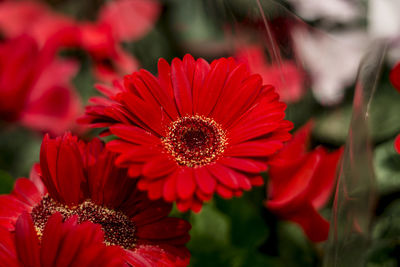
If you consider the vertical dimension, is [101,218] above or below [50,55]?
below

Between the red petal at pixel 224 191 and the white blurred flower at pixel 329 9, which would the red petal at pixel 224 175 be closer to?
the red petal at pixel 224 191

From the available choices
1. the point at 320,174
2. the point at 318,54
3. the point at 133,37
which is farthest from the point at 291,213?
the point at 133,37

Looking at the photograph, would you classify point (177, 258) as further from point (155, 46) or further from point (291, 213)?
point (155, 46)

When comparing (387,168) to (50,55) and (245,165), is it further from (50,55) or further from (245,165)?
(50,55)

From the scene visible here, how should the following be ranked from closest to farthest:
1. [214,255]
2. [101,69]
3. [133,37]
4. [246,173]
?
[246,173]
[214,255]
[101,69]
[133,37]

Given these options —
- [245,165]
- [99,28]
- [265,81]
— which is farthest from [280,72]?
[99,28]

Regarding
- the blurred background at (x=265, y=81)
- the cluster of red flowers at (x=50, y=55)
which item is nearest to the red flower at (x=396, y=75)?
the blurred background at (x=265, y=81)

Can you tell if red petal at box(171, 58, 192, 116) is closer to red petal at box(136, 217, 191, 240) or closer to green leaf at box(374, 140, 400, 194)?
red petal at box(136, 217, 191, 240)
